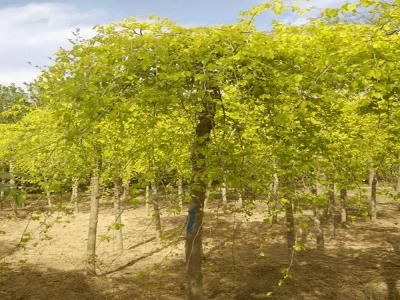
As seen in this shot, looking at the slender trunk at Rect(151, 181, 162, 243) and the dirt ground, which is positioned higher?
the slender trunk at Rect(151, 181, 162, 243)

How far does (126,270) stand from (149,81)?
8932 mm

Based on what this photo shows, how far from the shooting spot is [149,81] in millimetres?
5977

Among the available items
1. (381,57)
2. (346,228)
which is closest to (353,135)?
(381,57)

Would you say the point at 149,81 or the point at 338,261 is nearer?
the point at 149,81

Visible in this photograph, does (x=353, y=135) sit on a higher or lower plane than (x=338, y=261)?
higher

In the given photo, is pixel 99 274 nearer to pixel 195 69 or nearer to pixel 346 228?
pixel 195 69

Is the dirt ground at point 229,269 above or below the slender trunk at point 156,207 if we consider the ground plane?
below

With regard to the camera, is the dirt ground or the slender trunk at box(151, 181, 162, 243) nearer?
the slender trunk at box(151, 181, 162, 243)

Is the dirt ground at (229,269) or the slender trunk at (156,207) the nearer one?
the slender trunk at (156,207)

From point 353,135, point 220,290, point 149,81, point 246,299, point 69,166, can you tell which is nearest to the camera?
point 149,81

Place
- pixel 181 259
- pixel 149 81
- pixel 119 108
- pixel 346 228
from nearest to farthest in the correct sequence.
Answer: pixel 119 108, pixel 149 81, pixel 181 259, pixel 346 228

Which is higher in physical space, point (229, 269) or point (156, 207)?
point (156, 207)

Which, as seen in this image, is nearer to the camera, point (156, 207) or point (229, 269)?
point (156, 207)

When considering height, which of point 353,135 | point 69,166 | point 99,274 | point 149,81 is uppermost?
point 149,81
